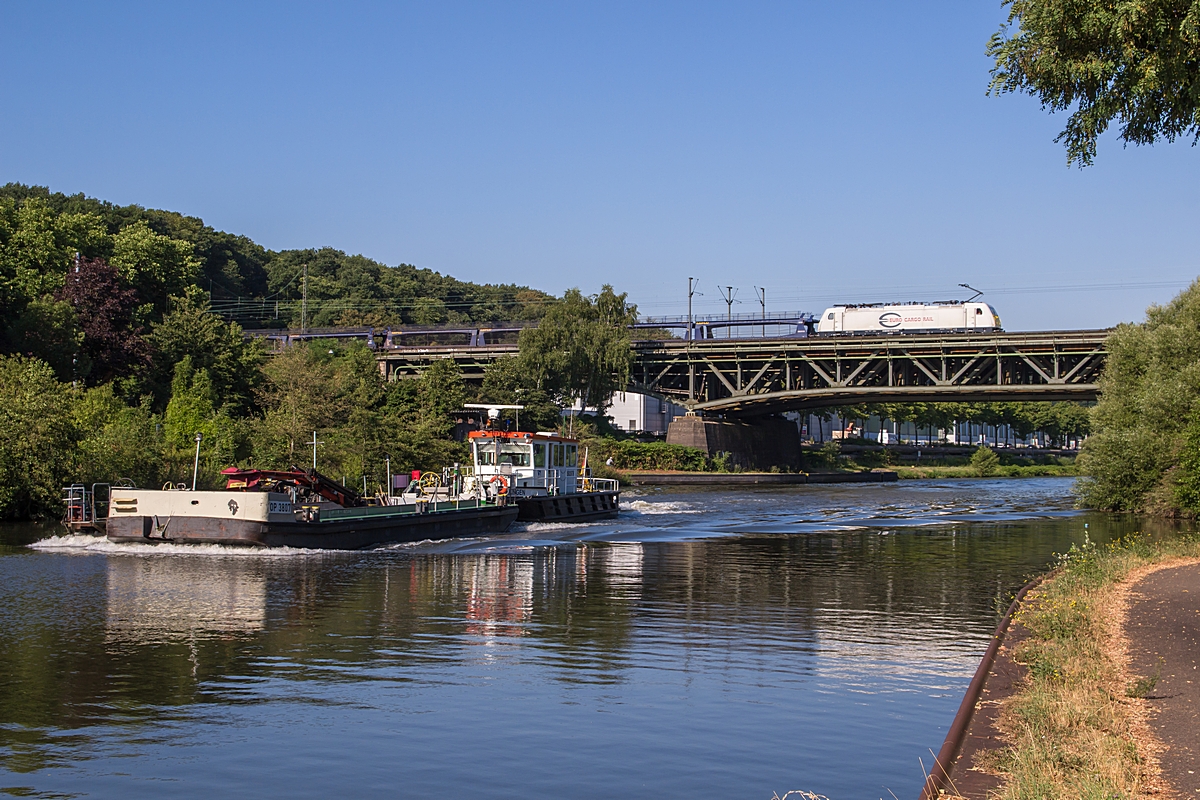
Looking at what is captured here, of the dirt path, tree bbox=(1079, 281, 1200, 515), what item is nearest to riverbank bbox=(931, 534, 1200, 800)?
the dirt path

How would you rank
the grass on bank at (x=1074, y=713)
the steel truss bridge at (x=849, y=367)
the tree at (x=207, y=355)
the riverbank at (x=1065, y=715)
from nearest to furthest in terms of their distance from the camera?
the grass on bank at (x=1074, y=713) → the riverbank at (x=1065, y=715) → the tree at (x=207, y=355) → the steel truss bridge at (x=849, y=367)

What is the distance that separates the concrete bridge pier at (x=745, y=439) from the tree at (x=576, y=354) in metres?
6.97

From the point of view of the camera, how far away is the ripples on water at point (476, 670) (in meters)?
12.8

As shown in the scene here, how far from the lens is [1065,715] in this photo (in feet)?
38.3

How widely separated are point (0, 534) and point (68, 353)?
23763 mm

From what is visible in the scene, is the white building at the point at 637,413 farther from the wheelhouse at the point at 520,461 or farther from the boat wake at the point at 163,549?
the boat wake at the point at 163,549

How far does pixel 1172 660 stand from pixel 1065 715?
399cm

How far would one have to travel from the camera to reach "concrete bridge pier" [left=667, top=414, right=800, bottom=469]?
335 ft

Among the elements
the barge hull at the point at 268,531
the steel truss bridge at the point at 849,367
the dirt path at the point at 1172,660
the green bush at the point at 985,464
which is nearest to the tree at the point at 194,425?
the barge hull at the point at 268,531

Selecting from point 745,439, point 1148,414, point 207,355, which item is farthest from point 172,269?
point 1148,414

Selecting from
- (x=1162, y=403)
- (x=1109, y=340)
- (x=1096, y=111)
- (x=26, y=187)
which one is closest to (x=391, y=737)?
(x=1096, y=111)

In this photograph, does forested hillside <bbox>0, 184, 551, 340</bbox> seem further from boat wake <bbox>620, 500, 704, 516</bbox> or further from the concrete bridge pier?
the concrete bridge pier

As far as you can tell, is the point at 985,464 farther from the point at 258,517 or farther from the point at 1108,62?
the point at 1108,62

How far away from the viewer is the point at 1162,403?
148 feet
